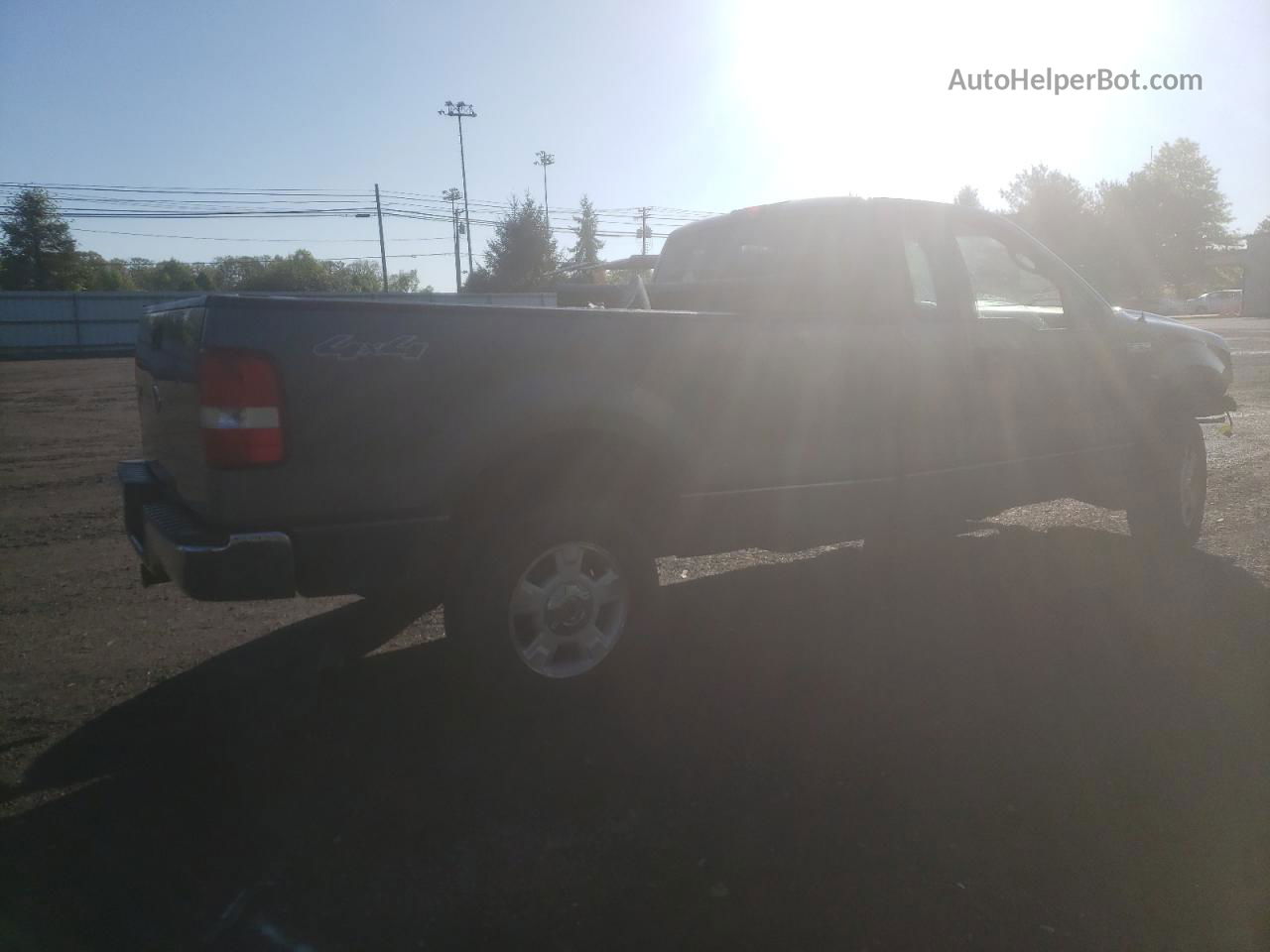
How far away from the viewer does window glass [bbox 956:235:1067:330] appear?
5.87 meters

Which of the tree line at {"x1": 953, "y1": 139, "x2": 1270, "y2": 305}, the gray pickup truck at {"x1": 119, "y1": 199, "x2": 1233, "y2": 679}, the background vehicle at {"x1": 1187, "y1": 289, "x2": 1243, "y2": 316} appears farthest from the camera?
the background vehicle at {"x1": 1187, "y1": 289, "x2": 1243, "y2": 316}

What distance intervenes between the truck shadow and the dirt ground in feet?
0.04

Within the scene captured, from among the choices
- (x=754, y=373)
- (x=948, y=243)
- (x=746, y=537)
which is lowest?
(x=746, y=537)

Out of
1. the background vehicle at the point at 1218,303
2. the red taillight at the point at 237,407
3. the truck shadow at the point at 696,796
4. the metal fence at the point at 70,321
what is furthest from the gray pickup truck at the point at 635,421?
the background vehicle at the point at 1218,303

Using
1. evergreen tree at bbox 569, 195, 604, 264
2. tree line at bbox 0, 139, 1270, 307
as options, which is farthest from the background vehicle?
evergreen tree at bbox 569, 195, 604, 264

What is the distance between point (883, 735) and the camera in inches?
153

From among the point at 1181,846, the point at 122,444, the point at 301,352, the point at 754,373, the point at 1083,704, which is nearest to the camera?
the point at 1181,846

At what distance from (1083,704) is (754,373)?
1972mm

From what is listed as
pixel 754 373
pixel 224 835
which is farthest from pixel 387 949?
pixel 754 373

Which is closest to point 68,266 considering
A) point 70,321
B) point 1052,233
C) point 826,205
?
point 70,321

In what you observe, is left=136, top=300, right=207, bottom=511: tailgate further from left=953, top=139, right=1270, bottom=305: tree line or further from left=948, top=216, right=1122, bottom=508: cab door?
left=953, top=139, right=1270, bottom=305: tree line

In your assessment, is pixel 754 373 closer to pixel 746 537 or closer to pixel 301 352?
pixel 746 537

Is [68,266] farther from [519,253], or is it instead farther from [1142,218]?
[1142,218]

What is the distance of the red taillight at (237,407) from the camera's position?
3.40m
